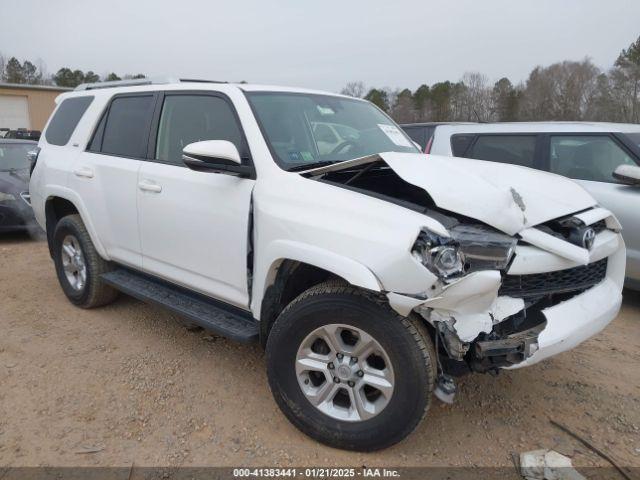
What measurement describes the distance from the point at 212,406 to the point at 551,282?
2.07 meters

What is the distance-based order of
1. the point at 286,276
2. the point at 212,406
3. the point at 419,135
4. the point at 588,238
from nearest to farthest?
the point at 588,238, the point at 286,276, the point at 212,406, the point at 419,135

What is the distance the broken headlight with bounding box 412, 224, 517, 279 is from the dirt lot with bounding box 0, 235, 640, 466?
1.06 metres

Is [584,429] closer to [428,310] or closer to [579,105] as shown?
[428,310]

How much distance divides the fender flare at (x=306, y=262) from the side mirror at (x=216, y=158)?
534 millimetres

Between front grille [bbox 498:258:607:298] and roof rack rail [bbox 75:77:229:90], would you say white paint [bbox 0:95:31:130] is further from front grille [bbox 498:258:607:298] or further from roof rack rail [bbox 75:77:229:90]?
front grille [bbox 498:258:607:298]

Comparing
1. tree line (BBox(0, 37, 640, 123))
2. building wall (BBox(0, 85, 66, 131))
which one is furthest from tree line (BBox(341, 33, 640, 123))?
building wall (BBox(0, 85, 66, 131))

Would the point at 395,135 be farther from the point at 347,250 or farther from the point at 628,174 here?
the point at 628,174

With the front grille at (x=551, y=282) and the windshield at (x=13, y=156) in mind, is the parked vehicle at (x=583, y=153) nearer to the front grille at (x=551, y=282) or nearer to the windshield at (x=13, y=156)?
the front grille at (x=551, y=282)

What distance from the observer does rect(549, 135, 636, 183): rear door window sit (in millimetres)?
4887

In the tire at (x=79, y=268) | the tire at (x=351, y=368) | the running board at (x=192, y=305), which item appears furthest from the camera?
the tire at (x=79, y=268)

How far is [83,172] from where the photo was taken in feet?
13.7

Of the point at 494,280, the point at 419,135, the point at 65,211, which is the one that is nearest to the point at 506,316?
the point at 494,280

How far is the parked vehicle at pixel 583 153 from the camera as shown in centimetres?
452

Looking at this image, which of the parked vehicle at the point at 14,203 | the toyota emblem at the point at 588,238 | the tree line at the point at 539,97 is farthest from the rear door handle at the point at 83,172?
the tree line at the point at 539,97
